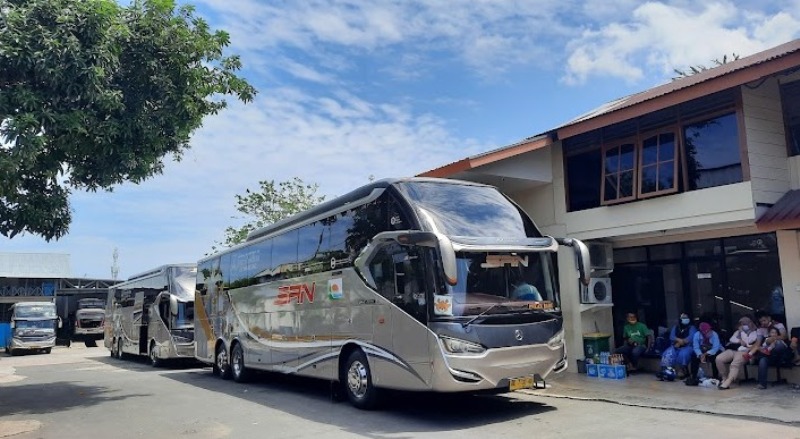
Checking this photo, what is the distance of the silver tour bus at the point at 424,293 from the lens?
8.42m

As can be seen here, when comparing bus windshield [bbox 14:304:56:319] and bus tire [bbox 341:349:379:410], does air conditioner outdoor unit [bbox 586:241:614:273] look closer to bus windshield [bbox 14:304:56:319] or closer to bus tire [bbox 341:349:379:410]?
→ bus tire [bbox 341:349:379:410]

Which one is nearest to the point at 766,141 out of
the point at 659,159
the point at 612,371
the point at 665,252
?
the point at 659,159

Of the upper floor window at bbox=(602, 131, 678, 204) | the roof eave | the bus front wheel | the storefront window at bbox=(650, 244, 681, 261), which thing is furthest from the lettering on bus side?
the bus front wheel

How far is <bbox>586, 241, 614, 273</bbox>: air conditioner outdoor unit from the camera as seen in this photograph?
1381 centimetres

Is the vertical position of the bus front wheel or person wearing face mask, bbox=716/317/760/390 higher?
person wearing face mask, bbox=716/317/760/390

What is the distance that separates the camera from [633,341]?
13250 millimetres

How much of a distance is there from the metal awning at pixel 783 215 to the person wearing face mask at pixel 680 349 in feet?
8.20

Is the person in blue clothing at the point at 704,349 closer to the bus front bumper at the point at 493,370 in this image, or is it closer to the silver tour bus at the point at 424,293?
the silver tour bus at the point at 424,293

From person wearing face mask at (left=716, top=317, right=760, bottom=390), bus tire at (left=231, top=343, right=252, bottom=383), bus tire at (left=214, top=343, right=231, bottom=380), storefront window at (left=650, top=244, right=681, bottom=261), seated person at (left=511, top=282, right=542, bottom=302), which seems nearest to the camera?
seated person at (left=511, top=282, right=542, bottom=302)

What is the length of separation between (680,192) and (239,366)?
418 inches

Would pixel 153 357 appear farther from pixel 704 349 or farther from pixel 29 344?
pixel 704 349

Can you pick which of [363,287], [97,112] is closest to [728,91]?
[363,287]

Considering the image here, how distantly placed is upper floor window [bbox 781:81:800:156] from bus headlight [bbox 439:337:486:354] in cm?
747

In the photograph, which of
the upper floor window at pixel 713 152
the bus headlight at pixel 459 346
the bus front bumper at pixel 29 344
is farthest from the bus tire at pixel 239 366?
the bus front bumper at pixel 29 344
